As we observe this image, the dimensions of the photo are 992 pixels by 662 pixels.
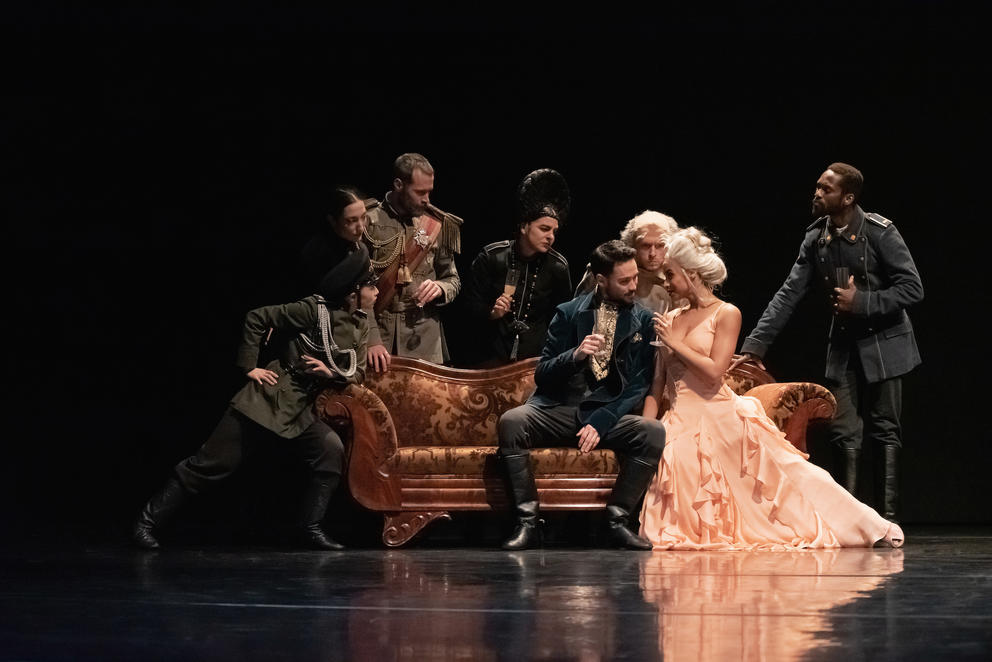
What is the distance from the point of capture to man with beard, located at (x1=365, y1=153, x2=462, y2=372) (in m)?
5.37

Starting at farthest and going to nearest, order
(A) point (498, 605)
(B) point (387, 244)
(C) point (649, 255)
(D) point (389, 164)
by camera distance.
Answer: (D) point (389, 164)
(B) point (387, 244)
(C) point (649, 255)
(A) point (498, 605)

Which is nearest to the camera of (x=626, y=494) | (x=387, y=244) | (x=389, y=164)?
(x=626, y=494)

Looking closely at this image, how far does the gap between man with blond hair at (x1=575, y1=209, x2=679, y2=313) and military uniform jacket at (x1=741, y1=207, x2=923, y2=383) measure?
662 millimetres

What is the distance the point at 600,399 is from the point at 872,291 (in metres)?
1.26

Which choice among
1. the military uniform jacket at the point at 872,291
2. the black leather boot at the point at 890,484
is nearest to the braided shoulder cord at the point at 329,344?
the military uniform jacket at the point at 872,291

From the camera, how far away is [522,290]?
18.0ft

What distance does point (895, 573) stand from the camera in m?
3.76

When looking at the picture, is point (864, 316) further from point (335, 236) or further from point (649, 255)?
point (335, 236)

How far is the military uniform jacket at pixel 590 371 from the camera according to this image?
15.9 ft

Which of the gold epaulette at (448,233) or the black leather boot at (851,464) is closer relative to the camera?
the black leather boot at (851,464)

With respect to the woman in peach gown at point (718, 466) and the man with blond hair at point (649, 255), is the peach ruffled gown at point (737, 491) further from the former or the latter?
the man with blond hair at point (649, 255)

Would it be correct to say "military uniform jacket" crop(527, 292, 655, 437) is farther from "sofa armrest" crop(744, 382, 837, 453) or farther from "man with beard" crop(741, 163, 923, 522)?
"man with beard" crop(741, 163, 923, 522)

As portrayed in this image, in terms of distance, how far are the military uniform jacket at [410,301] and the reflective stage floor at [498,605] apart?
1212 mm

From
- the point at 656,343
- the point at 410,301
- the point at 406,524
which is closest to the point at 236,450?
the point at 406,524
